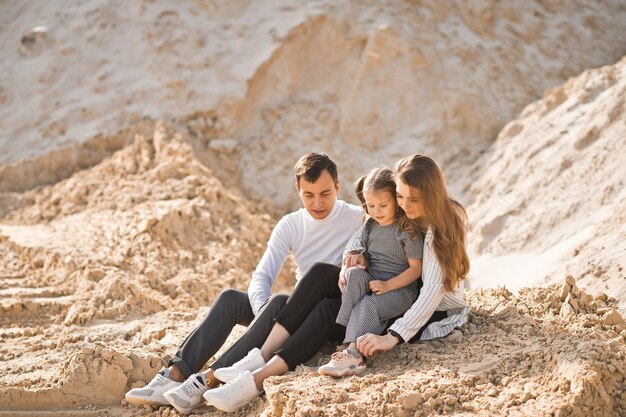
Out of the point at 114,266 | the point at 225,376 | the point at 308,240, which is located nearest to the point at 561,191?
the point at 308,240

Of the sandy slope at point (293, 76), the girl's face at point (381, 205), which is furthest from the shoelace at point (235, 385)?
the sandy slope at point (293, 76)

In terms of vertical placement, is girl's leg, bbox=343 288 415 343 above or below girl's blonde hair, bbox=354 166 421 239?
below

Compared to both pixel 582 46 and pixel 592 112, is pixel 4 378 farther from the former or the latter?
pixel 582 46

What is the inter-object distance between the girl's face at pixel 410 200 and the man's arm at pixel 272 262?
88 centimetres

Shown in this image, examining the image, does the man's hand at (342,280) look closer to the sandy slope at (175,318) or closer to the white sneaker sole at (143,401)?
the sandy slope at (175,318)

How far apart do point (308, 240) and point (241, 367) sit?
91cm

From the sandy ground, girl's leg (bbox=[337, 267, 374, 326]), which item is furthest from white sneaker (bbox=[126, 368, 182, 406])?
girl's leg (bbox=[337, 267, 374, 326])

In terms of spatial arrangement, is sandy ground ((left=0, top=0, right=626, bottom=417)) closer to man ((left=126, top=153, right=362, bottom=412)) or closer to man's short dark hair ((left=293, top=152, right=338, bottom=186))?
man ((left=126, top=153, right=362, bottom=412))

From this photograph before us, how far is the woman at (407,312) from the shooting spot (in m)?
3.49

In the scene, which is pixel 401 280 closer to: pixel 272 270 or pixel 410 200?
pixel 410 200

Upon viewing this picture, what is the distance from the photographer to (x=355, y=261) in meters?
3.68

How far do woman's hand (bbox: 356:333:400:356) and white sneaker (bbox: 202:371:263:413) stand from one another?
544mm

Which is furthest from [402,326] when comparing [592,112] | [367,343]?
[592,112]

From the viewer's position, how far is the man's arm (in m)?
4.05
